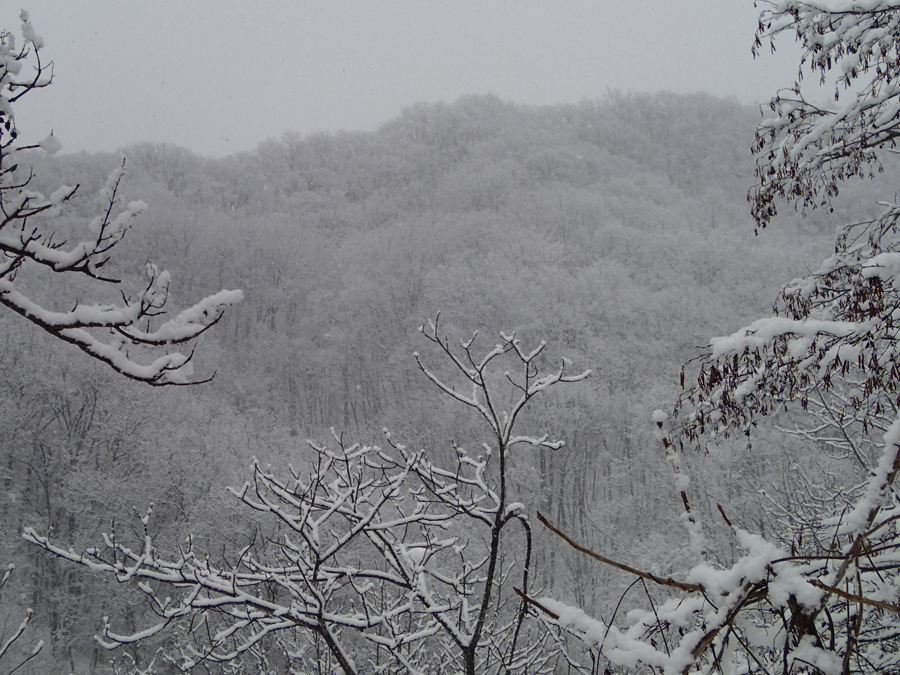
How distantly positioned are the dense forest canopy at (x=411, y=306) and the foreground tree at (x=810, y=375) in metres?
9.28

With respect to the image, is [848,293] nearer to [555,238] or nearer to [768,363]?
[768,363]

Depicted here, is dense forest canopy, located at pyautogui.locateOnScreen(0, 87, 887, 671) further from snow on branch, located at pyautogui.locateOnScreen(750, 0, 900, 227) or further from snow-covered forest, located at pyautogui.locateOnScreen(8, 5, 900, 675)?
snow on branch, located at pyautogui.locateOnScreen(750, 0, 900, 227)

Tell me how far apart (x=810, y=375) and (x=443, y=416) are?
23.1 meters

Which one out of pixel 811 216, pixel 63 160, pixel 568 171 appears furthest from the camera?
pixel 568 171

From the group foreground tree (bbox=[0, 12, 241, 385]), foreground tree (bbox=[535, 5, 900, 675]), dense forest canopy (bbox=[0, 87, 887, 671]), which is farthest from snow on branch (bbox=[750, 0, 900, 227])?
dense forest canopy (bbox=[0, 87, 887, 671])

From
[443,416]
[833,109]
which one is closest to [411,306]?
[443,416]

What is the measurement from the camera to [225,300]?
93.8 inches

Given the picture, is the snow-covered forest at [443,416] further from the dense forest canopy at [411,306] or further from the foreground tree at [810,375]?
the dense forest canopy at [411,306]

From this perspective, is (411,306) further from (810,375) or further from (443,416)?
(810,375)

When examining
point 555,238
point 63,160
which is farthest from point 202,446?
point 63,160

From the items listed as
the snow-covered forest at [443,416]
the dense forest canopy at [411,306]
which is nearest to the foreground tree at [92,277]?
the snow-covered forest at [443,416]

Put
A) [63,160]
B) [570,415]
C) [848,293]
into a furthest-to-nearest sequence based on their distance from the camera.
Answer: [63,160]
[570,415]
[848,293]

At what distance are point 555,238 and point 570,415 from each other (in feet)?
→ 66.7

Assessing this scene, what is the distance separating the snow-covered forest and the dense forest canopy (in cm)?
20
